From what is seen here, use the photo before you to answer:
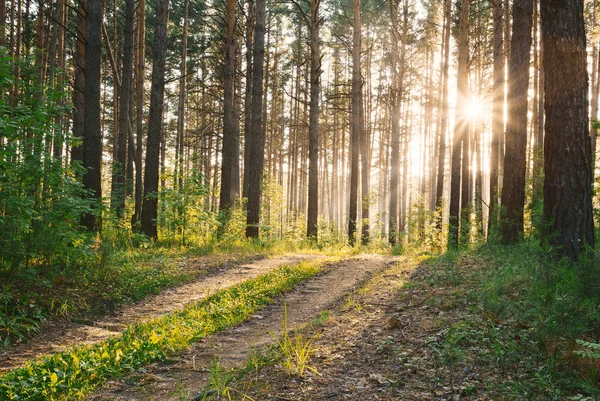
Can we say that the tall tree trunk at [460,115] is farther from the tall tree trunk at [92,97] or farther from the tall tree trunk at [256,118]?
the tall tree trunk at [92,97]

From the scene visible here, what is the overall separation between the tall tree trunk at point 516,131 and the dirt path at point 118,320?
22.6ft

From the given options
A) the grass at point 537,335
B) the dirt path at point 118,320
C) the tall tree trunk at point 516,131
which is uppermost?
the tall tree trunk at point 516,131

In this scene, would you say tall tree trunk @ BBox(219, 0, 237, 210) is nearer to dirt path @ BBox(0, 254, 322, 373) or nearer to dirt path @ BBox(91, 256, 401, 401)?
dirt path @ BBox(0, 254, 322, 373)

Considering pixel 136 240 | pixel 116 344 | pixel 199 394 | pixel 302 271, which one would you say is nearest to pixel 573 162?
pixel 302 271

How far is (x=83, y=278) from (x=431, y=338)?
218 inches

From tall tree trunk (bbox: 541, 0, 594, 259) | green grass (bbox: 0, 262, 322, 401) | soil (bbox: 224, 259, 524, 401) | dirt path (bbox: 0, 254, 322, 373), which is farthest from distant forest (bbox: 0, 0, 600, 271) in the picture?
green grass (bbox: 0, 262, 322, 401)

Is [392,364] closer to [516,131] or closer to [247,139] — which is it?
[516,131]

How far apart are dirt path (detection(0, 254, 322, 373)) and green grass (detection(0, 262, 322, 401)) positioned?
383 mm

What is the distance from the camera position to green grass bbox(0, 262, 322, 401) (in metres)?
3.47

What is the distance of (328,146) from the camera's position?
4356cm

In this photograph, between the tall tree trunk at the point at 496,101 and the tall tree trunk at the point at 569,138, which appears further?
the tall tree trunk at the point at 496,101

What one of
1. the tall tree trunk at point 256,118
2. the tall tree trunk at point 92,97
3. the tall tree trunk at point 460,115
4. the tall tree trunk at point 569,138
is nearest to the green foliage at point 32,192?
the tall tree trunk at point 92,97

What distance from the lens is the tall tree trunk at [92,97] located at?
9.99m

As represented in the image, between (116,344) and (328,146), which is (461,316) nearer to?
(116,344)
